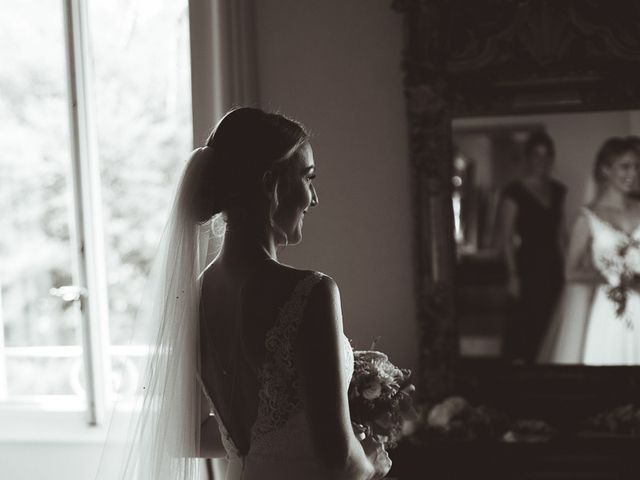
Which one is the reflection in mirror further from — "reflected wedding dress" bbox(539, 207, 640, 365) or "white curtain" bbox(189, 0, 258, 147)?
"white curtain" bbox(189, 0, 258, 147)

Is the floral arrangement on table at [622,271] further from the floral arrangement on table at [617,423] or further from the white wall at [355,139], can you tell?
the white wall at [355,139]

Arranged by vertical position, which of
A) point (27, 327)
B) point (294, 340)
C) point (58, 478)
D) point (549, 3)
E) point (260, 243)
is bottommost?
point (58, 478)

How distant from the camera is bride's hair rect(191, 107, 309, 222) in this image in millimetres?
1688

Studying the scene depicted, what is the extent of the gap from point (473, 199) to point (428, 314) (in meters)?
0.52

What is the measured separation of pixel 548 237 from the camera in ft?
10.8

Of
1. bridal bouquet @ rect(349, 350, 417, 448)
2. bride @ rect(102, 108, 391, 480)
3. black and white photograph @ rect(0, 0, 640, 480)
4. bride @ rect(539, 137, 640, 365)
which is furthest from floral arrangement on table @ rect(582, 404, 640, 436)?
bride @ rect(102, 108, 391, 480)

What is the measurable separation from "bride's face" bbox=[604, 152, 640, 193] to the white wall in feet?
2.81

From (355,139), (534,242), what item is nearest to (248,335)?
(534,242)

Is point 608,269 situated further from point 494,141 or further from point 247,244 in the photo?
A: point 247,244

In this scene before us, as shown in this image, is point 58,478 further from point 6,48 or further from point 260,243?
point 260,243

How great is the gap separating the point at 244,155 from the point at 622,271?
2.11 meters

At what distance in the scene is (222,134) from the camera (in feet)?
5.62

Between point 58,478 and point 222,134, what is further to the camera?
point 58,478

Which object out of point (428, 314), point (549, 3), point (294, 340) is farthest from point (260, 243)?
point (549, 3)
